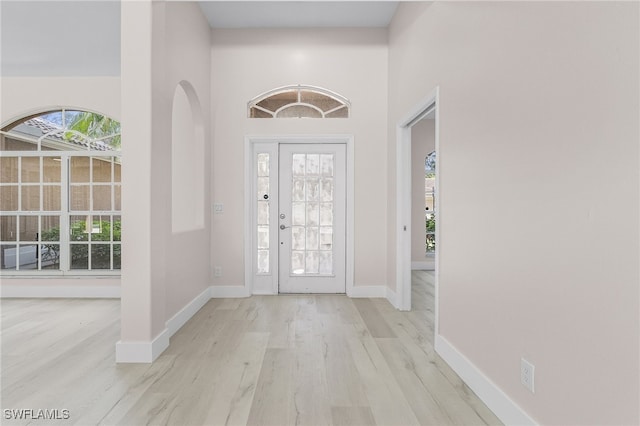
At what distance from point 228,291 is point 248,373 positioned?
2.17m

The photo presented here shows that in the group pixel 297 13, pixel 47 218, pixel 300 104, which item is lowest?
pixel 47 218

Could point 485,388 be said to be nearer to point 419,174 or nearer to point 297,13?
point 297,13

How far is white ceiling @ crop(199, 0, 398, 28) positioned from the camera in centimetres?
396

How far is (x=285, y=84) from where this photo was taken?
4.50m

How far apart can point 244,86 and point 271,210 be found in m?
1.62

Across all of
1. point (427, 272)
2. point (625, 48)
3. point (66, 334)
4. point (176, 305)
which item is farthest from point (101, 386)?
point (427, 272)

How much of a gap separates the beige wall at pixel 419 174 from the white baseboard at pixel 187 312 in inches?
169

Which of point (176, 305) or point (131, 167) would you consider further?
point (176, 305)

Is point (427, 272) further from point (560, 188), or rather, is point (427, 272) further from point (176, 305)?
point (560, 188)

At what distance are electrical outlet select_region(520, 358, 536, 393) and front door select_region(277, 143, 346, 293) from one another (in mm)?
2994

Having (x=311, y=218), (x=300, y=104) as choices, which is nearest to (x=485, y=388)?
(x=311, y=218)

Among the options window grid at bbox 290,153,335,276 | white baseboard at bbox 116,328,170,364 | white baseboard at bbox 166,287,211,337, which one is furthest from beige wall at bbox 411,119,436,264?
white baseboard at bbox 116,328,170,364

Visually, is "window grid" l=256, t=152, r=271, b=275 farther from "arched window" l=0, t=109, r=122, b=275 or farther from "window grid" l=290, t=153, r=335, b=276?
"arched window" l=0, t=109, r=122, b=275

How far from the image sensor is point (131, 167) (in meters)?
2.63
